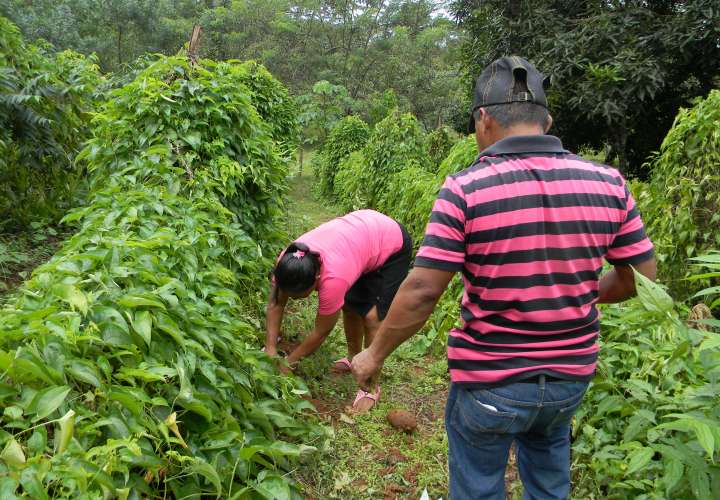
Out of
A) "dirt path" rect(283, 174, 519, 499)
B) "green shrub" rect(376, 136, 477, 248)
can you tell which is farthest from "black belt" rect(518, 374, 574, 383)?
"green shrub" rect(376, 136, 477, 248)

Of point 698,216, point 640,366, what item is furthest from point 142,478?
point 698,216

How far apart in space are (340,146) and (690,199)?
34.2 feet

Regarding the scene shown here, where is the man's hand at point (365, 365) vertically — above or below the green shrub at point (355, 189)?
above

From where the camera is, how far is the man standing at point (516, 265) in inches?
60.5

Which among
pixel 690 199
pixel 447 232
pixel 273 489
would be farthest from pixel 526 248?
pixel 690 199

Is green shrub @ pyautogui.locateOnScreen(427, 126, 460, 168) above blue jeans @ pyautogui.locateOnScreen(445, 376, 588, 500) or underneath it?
above

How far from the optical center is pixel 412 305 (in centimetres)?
164

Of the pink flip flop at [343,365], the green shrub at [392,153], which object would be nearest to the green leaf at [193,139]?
the pink flip flop at [343,365]

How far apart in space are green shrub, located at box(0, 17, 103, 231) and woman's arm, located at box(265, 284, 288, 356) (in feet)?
9.15

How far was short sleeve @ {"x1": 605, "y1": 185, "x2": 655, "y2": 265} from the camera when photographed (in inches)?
66.8

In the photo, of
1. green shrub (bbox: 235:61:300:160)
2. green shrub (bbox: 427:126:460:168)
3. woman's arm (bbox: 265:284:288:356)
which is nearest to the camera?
woman's arm (bbox: 265:284:288:356)

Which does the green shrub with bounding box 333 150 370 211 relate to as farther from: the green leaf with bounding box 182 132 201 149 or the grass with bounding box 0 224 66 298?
the green leaf with bounding box 182 132 201 149

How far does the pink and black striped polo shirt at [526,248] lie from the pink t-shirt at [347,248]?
121cm

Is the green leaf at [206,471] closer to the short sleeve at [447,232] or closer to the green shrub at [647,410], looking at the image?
the short sleeve at [447,232]
